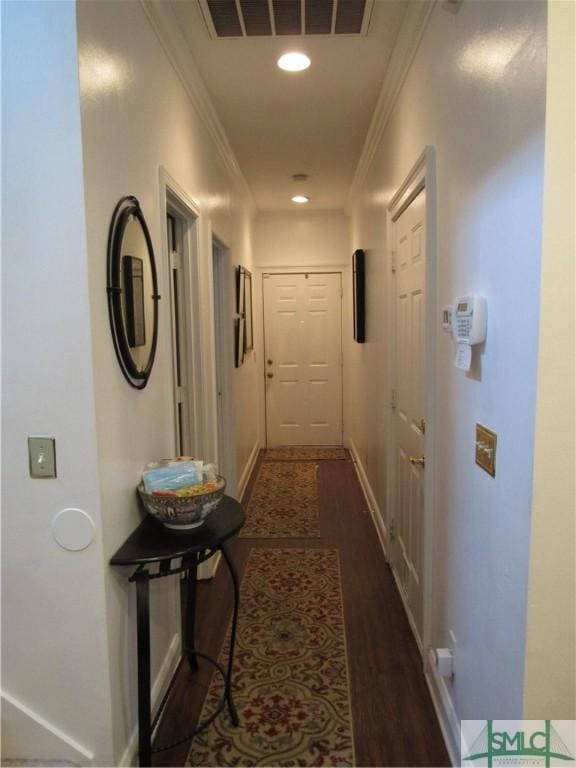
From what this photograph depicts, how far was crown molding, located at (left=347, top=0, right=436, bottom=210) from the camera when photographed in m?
1.87

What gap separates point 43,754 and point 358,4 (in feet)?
9.09

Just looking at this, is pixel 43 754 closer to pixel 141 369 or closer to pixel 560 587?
pixel 141 369

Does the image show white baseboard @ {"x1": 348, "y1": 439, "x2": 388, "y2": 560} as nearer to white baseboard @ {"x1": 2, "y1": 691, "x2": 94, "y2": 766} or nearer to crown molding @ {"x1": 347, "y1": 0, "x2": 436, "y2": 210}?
white baseboard @ {"x1": 2, "y1": 691, "x2": 94, "y2": 766}

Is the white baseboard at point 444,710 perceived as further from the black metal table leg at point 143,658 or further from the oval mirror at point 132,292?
the oval mirror at point 132,292

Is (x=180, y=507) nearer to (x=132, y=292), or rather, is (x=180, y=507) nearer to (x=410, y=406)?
(x=132, y=292)

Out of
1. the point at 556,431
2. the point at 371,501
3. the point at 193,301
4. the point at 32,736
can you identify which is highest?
the point at 193,301

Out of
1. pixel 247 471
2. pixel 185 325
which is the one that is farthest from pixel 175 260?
pixel 247 471

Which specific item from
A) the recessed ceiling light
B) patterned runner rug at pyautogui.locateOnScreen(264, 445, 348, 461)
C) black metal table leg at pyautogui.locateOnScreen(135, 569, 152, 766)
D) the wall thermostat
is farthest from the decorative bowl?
patterned runner rug at pyautogui.locateOnScreen(264, 445, 348, 461)

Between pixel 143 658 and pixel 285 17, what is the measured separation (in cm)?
238

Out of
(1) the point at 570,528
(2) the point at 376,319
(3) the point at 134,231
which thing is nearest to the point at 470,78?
(3) the point at 134,231

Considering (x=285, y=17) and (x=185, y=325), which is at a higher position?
(x=285, y=17)

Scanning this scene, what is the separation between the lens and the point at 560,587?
109 centimetres

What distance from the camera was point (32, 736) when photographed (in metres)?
1.47

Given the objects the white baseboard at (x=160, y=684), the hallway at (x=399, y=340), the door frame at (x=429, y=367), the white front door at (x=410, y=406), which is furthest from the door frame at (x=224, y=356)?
the door frame at (x=429, y=367)
